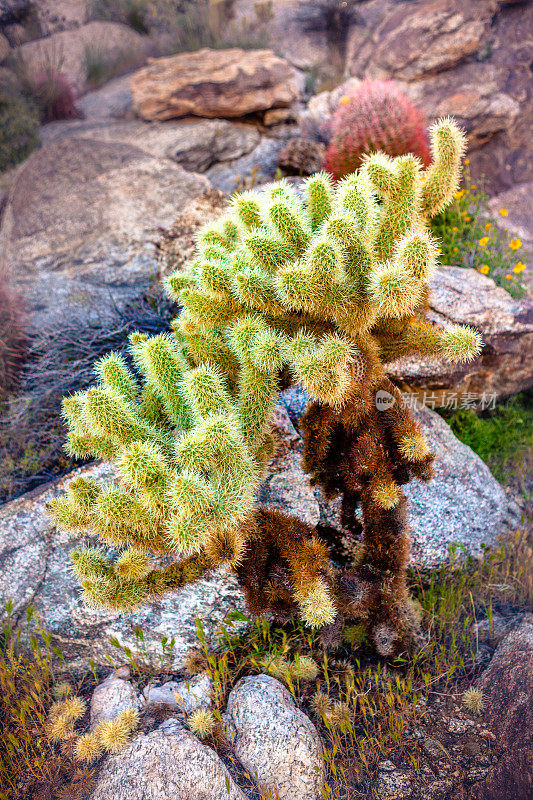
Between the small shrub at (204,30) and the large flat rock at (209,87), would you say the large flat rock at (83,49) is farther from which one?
the large flat rock at (209,87)

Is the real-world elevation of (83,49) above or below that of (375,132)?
above

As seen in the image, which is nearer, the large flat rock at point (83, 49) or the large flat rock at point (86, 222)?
the large flat rock at point (86, 222)

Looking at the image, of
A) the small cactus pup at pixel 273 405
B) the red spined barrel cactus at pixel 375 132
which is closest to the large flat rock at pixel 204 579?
the small cactus pup at pixel 273 405

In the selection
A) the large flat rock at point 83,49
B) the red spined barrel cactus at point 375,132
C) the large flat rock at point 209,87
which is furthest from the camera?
the large flat rock at point 83,49

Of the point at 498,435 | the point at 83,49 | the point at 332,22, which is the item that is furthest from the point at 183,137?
the point at 498,435

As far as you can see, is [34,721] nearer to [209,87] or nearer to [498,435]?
[498,435]

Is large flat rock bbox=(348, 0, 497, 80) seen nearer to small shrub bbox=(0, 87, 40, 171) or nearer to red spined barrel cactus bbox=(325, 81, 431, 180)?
red spined barrel cactus bbox=(325, 81, 431, 180)

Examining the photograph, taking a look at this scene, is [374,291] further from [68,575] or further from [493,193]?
[493,193]
